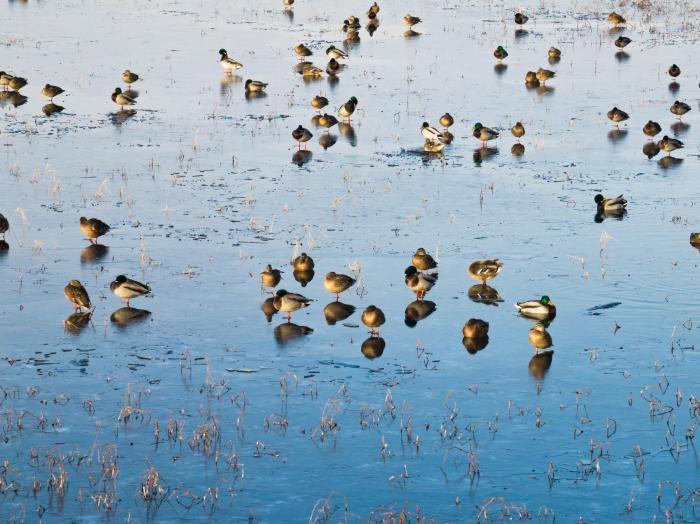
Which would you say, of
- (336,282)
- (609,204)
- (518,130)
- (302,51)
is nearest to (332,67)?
(302,51)

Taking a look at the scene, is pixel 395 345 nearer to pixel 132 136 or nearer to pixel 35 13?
pixel 132 136

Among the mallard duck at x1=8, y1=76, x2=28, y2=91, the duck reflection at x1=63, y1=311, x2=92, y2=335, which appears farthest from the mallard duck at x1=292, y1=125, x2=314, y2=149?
the duck reflection at x1=63, y1=311, x2=92, y2=335

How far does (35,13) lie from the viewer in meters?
58.8

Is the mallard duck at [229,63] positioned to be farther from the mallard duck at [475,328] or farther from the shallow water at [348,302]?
the mallard duck at [475,328]

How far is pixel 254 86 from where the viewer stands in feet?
133

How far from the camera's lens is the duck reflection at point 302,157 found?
3119cm

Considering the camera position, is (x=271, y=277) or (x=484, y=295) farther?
(x=484, y=295)

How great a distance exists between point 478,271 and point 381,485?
800cm

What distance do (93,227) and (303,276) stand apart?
4436mm

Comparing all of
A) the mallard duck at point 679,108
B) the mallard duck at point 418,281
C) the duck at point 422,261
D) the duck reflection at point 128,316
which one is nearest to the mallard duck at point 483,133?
the mallard duck at point 679,108

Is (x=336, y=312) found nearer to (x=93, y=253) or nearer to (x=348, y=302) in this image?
(x=348, y=302)

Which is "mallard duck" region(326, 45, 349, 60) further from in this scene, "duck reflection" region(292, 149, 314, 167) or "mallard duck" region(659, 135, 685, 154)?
"mallard duck" region(659, 135, 685, 154)

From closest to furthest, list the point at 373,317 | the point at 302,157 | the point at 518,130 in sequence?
the point at 373,317 < the point at 302,157 < the point at 518,130

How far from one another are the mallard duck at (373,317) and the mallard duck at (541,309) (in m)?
2.40
